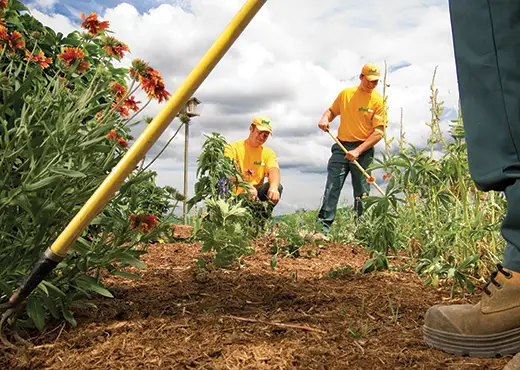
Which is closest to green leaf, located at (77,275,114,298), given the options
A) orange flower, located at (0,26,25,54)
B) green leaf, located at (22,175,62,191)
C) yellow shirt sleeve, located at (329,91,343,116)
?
green leaf, located at (22,175,62,191)

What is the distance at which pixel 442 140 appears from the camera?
284cm

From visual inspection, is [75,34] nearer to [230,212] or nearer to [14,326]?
[230,212]

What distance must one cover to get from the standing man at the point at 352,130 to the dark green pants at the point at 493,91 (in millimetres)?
4436

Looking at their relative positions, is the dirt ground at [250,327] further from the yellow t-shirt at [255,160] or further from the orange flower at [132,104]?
the yellow t-shirt at [255,160]

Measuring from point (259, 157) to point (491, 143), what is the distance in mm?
3959

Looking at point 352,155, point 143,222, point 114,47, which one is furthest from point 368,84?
point 143,222

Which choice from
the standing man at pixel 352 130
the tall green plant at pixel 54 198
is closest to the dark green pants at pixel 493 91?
the tall green plant at pixel 54 198

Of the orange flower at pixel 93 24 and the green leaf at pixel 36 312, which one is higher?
the orange flower at pixel 93 24

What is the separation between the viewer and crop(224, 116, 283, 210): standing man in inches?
205

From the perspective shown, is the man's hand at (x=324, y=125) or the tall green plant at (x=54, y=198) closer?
the tall green plant at (x=54, y=198)

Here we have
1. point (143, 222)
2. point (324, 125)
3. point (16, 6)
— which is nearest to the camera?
point (143, 222)

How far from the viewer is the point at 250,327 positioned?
177 centimetres

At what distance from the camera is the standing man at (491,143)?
1.40 metres

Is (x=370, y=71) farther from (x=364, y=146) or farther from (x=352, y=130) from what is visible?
(x=364, y=146)
